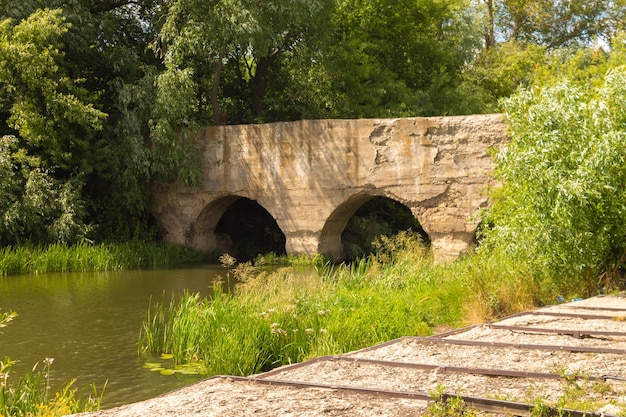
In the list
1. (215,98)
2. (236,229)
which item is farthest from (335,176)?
(236,229)

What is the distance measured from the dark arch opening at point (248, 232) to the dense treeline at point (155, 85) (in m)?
2.28

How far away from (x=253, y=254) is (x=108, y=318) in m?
9.85

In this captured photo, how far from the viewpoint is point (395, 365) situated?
6375mm

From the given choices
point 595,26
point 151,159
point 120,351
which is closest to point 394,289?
point 120,351

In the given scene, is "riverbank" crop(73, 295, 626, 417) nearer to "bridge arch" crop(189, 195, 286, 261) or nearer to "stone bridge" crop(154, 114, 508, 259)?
"stone bridge" crop(154, 114, 508, 259)

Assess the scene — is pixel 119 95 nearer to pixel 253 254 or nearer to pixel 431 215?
pixel 253 254

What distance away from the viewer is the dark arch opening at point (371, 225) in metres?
20.7

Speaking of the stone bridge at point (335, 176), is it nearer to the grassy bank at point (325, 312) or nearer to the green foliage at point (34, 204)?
the green foliage at point (34, 204)

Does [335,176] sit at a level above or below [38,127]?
below

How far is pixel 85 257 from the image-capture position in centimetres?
1805

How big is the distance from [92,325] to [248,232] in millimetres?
11389

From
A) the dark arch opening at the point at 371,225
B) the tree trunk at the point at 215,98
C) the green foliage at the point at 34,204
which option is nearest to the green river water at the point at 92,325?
the green foliage at the point at 34,204

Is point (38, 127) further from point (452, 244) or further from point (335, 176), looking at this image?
point (452, 244)

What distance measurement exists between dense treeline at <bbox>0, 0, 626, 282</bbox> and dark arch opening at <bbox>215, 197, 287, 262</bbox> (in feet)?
7.50
